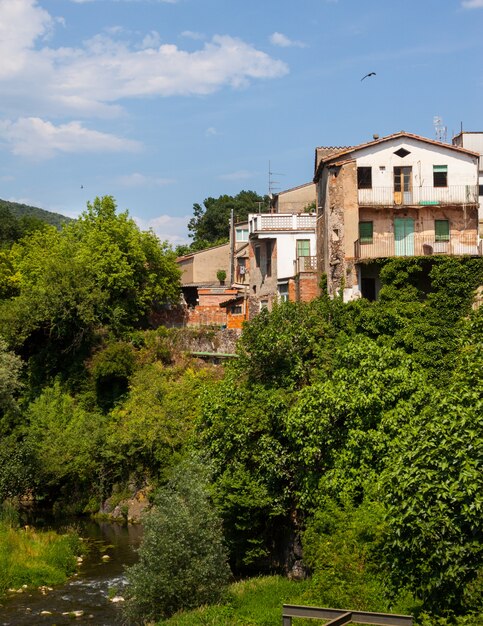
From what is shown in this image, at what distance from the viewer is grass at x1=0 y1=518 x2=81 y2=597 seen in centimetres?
3122

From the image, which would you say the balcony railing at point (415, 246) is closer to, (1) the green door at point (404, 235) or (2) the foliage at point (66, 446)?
(1) the green door at point (404, 235)

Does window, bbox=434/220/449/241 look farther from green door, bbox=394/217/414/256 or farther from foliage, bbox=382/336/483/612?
foliage, bbox=382/336/483/612

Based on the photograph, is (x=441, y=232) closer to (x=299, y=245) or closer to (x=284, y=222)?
(x=299, y=245)

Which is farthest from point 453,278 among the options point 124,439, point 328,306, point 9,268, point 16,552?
point 9,268

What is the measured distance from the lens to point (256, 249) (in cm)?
5794

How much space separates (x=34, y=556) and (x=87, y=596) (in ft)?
13.9

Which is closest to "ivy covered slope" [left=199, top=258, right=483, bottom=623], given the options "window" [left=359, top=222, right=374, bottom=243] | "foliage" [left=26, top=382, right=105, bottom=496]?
"window" [left=359, top=222, right=374, bottom=243]

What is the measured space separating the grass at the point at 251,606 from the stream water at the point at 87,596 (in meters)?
3.90

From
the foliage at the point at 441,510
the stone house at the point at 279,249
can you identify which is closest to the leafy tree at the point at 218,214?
the stone house at the point at 279,249

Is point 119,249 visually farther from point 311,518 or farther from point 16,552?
point 311,518

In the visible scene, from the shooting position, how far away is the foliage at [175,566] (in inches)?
984

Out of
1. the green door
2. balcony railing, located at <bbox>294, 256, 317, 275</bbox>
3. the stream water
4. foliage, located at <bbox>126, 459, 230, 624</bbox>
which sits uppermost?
the green door

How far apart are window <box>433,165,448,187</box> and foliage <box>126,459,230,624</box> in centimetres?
2426

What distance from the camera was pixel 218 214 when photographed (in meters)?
114
